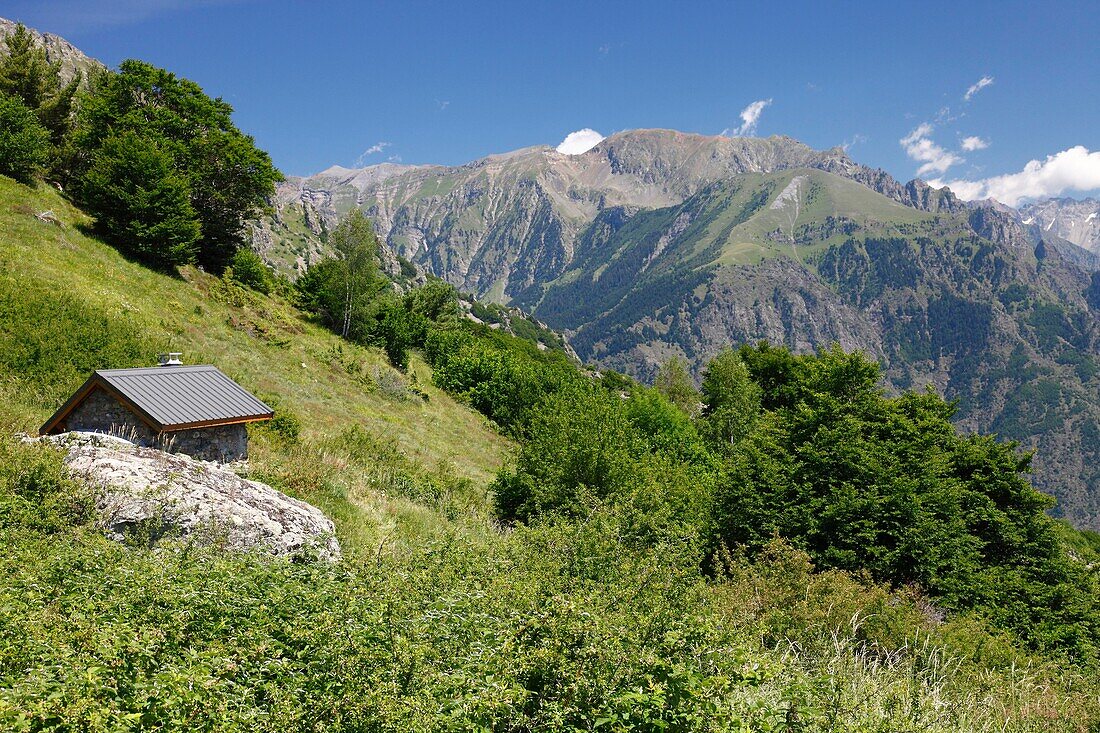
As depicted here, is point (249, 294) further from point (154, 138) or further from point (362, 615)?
point (362, 615)

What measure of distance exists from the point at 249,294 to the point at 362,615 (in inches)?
1513

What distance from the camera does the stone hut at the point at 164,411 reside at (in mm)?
11805

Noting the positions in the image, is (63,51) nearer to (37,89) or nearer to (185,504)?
(37,89)

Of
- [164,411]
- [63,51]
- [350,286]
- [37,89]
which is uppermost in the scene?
[63,51]

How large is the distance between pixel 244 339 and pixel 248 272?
12.8 m

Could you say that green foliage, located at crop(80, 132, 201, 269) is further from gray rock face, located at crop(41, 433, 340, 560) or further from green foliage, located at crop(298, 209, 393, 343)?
gray rock face, located at crop(41, 433, 340, 560)

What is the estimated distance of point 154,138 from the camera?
35.0 m

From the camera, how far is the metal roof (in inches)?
462

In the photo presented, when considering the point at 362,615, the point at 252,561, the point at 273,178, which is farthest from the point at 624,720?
the point at 273,178

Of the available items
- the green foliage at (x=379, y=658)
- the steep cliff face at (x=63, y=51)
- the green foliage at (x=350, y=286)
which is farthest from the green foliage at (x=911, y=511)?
the steep cliff face at (x=63, y=51)

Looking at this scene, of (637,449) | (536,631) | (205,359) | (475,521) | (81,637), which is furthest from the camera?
(637,449)

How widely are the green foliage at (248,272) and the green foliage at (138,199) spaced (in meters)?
6.24

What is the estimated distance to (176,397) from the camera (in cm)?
1247

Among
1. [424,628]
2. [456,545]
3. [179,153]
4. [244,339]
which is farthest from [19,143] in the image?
[424,628]
